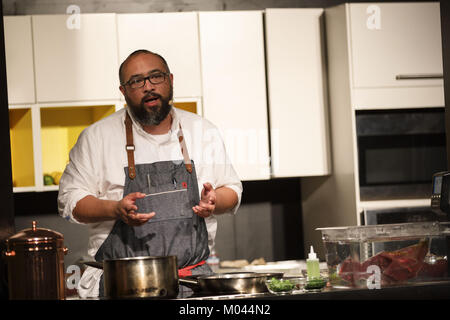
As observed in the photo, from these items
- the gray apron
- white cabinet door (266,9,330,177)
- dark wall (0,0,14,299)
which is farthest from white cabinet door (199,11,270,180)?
dark wall (0,0,14,299)

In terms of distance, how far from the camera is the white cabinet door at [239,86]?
3.33 meters

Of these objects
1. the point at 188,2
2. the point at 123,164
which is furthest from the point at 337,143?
the point at 123,164

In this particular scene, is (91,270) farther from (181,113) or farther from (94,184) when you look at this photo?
(181,113)

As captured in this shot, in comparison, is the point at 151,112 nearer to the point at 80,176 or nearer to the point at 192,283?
the point at 80,176

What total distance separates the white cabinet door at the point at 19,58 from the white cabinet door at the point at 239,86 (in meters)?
0.83

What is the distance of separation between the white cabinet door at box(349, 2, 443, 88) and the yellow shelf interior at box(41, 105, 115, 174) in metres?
1.20

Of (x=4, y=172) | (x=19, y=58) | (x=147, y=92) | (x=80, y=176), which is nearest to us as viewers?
(x=4, y=172)

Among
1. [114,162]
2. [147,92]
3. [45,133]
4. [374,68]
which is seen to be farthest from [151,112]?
[374,68]

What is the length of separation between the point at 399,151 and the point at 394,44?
1.67ft

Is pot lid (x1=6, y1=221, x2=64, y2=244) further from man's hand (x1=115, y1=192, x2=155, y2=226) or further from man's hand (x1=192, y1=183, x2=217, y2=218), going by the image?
man's hand (x1=192, y1=183, x2=217, y2=218)

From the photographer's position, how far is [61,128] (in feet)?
10.9

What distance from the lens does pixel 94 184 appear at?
2.06 meters
